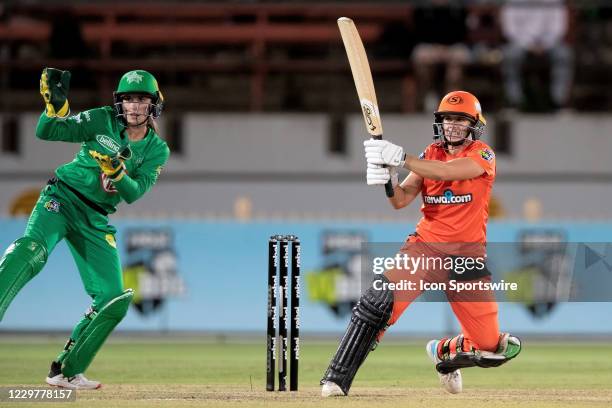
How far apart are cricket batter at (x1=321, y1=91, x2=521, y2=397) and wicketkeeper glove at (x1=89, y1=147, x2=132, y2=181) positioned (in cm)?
160

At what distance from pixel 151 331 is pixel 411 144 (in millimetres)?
4518

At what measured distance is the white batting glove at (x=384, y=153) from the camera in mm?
8922

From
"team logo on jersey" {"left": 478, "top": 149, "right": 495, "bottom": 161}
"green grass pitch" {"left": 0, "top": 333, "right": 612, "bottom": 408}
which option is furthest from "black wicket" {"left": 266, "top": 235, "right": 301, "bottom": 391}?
"team logo on jersey" {"left": 478, "top": 149, "right": 495, "bottom": 161}

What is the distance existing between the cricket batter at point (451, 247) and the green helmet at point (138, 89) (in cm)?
167

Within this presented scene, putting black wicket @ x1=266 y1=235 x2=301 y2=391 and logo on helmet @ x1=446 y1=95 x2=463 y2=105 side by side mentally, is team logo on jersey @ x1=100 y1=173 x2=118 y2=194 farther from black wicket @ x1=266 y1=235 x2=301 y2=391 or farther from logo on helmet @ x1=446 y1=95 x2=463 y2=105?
logo on helmet @ x1=446 y1=95 x2=463 y2=105

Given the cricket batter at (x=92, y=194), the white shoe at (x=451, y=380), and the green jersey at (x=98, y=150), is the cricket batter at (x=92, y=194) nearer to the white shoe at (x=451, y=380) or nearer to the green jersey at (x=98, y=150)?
the green jersey at (x=98, y=150)

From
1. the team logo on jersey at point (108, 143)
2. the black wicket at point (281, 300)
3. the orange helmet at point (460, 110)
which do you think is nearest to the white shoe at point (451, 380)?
the black wicket at point (281, 300)

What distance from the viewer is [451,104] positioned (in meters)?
9.43

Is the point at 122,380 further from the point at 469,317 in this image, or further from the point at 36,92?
the point at 36,92

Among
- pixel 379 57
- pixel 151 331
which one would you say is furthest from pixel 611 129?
pixel 151 331

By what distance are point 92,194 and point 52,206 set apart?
Result: 281 mm

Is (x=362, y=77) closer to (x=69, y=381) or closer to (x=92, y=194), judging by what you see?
(x=92, y=194)

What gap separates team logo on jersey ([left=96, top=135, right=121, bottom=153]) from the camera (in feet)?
31.4

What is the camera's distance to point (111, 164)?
9.06 metres
